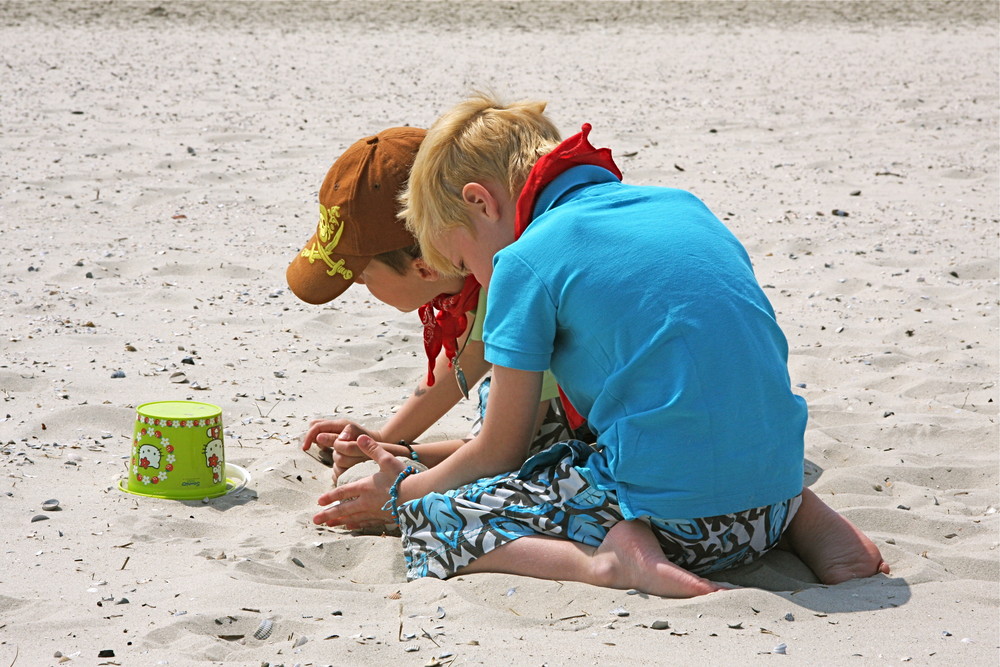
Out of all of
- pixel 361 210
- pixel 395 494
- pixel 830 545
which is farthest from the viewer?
pixel 361 210

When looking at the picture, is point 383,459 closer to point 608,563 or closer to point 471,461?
point 471,461

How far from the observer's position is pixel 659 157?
7.28m

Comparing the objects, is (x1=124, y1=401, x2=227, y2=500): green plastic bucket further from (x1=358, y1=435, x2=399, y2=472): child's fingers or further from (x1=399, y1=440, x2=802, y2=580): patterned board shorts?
(x1=399, y1=440, x2=802, y2=580): patterned board shorts

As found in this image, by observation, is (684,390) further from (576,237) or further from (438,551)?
(438,551)

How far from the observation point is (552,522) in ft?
8.43

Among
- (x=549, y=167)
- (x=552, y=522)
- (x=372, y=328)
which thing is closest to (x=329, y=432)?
(x=552, y=522)

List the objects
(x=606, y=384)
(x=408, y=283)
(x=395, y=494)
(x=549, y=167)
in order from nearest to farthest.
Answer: (x=606, y=384) < (x=549, y=167) < (x=395, y=494) < (x=408, y=283)

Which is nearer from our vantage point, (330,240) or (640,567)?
(640,567)

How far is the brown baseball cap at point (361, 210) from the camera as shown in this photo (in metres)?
3.02

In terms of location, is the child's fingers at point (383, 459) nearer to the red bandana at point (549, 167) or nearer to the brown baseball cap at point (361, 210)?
the brown baseball cap at point (361, 210)

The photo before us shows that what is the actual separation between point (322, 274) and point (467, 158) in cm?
70

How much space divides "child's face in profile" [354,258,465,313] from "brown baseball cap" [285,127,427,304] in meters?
0.06

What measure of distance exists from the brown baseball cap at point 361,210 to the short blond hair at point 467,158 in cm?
36

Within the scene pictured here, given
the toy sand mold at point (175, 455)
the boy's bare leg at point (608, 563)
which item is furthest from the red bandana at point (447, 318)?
the boy's bare leg at point (608, 563)
